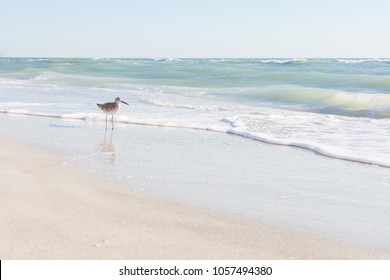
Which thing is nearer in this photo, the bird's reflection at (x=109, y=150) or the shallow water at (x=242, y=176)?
the shallow water at (x=242, y=176)

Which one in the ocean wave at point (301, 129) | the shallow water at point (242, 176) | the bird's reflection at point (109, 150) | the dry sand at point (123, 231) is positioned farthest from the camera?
the ocean wave at point (301, 129)

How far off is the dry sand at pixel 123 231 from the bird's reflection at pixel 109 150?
1627mm

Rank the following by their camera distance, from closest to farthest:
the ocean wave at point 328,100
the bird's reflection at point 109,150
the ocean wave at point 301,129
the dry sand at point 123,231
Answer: the dry sand at point 123,231, the bird's reflection at point 109,150, the ocean wave at point 301,129, the ocean wave at point 328,100

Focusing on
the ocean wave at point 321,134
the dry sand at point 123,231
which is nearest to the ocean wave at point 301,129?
the ocean wave at point 321,134

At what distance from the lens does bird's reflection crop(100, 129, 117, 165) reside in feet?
24.0

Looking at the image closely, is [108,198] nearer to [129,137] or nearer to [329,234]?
[329,234]

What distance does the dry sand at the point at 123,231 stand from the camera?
3793 mm

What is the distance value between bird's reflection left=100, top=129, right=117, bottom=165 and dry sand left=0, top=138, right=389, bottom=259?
163 centimetres

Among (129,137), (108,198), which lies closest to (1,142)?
(129,137)

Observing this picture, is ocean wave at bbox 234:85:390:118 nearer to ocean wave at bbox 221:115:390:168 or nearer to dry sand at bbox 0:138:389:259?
ocean wave at bbox 221:115:390:168

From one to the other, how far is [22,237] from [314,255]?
187 cm

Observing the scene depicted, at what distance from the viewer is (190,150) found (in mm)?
8195

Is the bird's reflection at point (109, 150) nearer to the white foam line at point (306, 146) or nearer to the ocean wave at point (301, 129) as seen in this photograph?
the ocean wave at point (301, 129)

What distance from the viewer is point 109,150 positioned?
8055mm
